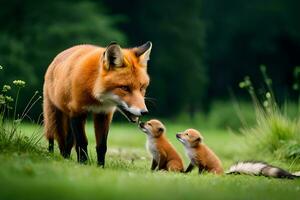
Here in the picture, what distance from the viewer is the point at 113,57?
380 inches

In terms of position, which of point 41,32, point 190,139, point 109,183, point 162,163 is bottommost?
point 41,32

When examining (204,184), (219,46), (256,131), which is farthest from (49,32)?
(204,184)

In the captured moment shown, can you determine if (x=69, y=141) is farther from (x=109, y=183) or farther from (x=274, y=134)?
(x=274, y=134)

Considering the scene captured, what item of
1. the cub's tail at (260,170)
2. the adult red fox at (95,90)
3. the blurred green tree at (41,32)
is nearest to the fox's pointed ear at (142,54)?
the adult red fox at (95,90)

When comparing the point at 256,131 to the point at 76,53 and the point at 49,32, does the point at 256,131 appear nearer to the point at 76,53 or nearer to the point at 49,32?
the point at 76,53

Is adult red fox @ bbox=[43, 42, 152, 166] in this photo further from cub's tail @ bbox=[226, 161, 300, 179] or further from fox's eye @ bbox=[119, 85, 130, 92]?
cub's tail @ bbox=[226, 161, 300, 179]

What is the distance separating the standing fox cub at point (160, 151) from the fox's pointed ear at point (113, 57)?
2.07m

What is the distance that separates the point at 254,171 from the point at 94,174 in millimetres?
3041

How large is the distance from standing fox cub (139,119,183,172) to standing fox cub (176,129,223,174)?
0.21 metres

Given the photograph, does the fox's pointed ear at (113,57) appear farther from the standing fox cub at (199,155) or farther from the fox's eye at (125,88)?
the standing fox cub at (199,155)

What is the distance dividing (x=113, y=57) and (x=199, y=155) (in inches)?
96.8

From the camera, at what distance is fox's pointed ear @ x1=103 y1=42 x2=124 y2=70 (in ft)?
31.5

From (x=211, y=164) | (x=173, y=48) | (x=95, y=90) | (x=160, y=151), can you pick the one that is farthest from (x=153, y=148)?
(x=173, y=48)

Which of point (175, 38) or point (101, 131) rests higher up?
point (101, 131)
